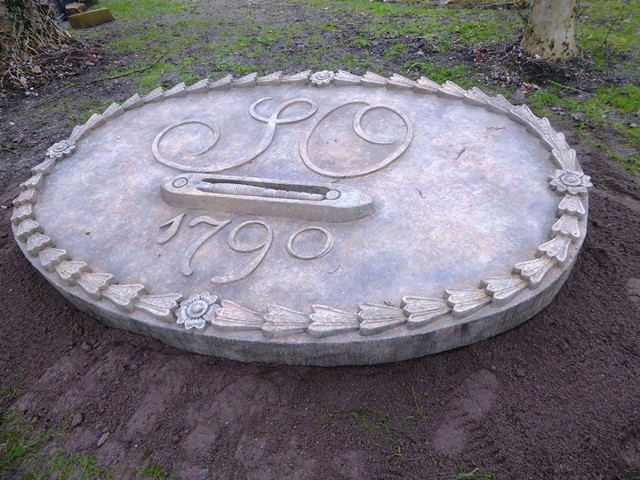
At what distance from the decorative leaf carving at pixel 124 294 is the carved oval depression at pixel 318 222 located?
0.4 inches

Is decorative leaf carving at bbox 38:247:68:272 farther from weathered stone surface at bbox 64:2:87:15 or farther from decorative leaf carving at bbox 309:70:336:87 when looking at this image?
weathered stone surface at bbox 64:2:87:15

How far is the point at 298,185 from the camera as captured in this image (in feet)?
10.3

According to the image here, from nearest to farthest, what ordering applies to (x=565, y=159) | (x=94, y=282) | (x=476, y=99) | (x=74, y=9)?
(x=94, y=282) < (x=565, y=159) < (x=476, y=99) < (x=74, y=9)

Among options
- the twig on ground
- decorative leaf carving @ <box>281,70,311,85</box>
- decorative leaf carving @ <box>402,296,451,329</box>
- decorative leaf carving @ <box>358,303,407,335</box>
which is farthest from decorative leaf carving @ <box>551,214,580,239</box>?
the twig on ground

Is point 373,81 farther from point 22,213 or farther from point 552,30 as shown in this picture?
point 22,213

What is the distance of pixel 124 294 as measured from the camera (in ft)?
8.72

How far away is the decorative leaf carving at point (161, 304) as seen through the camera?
2539 millimetres

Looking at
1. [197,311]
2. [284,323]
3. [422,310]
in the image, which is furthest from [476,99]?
[197,311]

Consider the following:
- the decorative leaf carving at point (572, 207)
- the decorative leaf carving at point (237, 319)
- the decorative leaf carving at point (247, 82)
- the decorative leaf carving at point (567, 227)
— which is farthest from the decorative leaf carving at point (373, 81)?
the decorative leaf carving at point (237, 319)

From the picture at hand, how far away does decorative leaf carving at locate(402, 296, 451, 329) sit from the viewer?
2342 mm

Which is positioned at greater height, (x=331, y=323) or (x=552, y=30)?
(x=552, y=30)

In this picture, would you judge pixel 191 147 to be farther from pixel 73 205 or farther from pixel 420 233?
pixel 420 233

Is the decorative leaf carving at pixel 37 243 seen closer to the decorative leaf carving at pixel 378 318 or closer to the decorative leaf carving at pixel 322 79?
the decorative leaf carving at pixel 378 318

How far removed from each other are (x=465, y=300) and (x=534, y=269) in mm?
440
